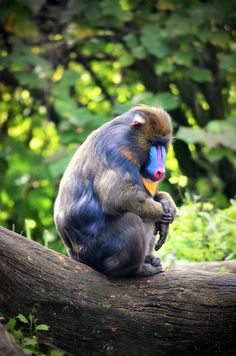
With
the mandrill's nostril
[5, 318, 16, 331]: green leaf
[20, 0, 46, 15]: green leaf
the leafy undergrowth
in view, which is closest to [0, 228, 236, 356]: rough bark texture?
[5, 318, 16, 331]: green leaf

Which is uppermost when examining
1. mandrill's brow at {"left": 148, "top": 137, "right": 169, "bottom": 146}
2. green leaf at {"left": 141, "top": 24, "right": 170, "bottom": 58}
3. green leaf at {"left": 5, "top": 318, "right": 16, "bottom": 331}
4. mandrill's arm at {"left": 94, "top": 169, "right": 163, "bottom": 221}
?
mandrill's brow at {"left": 148, "top": 137, "right": 169, "bottom": 146}

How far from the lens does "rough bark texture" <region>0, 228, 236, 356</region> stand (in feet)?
15.9

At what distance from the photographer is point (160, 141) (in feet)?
18.6

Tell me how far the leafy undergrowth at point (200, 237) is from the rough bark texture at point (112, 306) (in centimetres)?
172

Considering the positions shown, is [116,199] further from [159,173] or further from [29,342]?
[29,342]

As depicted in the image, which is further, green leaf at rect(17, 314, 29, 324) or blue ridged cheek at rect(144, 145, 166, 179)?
blue ridged cheek at rect(144, 145, 166, 179)

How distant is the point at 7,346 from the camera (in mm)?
4168

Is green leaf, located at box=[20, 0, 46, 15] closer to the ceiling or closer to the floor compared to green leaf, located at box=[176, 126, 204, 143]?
closer to the ceiling

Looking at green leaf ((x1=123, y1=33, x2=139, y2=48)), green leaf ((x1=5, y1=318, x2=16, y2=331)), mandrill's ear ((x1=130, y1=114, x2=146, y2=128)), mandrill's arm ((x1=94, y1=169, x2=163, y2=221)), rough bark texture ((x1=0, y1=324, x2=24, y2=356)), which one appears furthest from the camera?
green leaf ((x1=123, y1=33, x2=139, y2=48))

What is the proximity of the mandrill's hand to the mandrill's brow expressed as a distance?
0.41 metres

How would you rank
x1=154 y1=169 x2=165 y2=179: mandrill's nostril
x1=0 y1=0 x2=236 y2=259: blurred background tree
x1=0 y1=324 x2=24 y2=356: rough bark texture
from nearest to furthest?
x1=0 y1=324 x2=24 y2=356: rough bark texture, x1=154 y1=169 x2=165 y2=179: mandrill's nostril, x1=0 y1=0 x2=236 y2=259: blurred background tree

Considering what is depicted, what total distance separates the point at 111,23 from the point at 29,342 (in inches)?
233

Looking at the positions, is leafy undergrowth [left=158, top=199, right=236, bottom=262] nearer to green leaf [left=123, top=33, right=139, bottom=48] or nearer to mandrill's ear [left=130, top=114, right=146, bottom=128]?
mandrill's ear [left=130, top=114, right=146, bottom=128]

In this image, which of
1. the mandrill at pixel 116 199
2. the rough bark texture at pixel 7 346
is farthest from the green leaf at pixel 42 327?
the mandrill at pixel 116 199
